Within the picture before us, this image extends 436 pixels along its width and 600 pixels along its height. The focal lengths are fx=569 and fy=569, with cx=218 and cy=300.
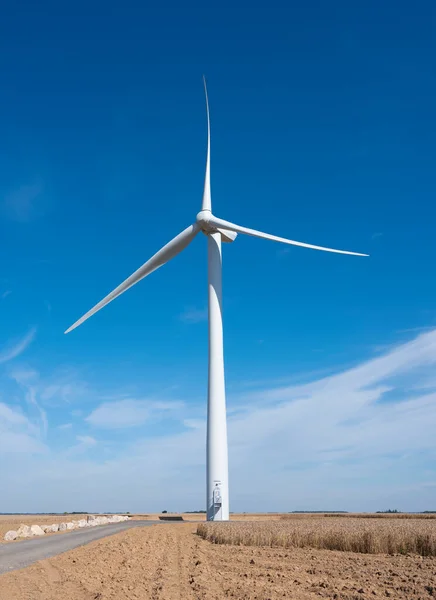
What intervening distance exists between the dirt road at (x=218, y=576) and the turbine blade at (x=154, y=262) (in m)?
26.9

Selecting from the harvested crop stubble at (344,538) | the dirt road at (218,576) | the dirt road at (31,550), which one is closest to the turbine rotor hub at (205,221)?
the harvested crop stubble at (344,538)

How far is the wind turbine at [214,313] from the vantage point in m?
44.4

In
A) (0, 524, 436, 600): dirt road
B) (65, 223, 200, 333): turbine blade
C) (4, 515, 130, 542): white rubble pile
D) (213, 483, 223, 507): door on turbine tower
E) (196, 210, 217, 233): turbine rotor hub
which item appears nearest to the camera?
(0, 524, 436, 600): dirt road

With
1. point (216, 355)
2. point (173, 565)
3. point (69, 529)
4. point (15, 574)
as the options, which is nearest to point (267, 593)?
point (173, 565)

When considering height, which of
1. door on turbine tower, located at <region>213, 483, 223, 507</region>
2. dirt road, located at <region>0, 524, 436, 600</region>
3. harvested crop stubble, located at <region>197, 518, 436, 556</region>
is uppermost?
door on turbine tower, located at <region>213, 483, 223, 507</region>

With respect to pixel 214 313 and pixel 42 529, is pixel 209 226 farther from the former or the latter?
pixel 42 529

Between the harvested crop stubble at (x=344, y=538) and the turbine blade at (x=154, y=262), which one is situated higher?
the turbine blade at (x=154, y=262)

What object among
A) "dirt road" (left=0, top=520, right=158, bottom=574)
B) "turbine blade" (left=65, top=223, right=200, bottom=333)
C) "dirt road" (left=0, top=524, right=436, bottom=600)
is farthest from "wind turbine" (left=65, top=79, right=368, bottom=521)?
"dirt road" (left=0, top=524, right=436, bottom=600)

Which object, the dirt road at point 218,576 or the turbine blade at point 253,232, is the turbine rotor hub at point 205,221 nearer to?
the turbine blade at point 253,232

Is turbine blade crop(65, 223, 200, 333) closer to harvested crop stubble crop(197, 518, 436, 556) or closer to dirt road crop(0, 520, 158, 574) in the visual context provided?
dirt road crop(0, 520, 158, 574)

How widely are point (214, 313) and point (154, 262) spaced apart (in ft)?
22.9

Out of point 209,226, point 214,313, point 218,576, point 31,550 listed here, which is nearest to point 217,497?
point 214,313

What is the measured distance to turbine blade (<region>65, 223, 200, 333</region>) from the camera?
49.1 m

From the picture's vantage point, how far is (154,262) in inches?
1960
